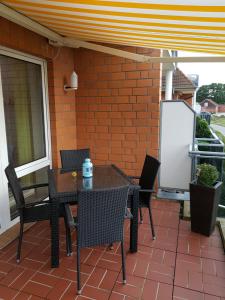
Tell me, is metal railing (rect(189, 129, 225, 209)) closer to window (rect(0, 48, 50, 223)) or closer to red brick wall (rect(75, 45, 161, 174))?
red brick wall (rect(75, 45, 161, 174))

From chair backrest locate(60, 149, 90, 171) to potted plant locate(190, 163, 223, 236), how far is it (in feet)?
6.65

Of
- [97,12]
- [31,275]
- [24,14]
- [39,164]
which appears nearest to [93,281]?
[31,275]

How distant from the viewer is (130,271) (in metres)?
3.09

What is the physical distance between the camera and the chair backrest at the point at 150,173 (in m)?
3.68

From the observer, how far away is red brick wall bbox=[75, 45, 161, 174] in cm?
518

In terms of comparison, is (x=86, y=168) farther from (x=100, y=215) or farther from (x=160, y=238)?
(x=160, y=238)

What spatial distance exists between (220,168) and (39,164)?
3468 mm

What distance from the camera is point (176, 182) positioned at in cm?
536

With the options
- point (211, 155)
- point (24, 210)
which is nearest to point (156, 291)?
point (24, 210)

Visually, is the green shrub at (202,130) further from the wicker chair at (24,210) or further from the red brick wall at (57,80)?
the wicker chair at (24,210)

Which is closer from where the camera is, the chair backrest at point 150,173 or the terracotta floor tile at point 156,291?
the terracotta floor tile at point 156,291

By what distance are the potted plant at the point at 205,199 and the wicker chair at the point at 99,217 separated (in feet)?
5.68

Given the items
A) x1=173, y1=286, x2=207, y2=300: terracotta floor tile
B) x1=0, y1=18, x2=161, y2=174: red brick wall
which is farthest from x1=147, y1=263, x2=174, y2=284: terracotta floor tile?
x1=0, y1=18, x2=161, y2=174: red brick wall

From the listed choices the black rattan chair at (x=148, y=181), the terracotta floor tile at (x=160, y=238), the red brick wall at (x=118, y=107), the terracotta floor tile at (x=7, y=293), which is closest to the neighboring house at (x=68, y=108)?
the red brick wall at (x=118, y=107)
